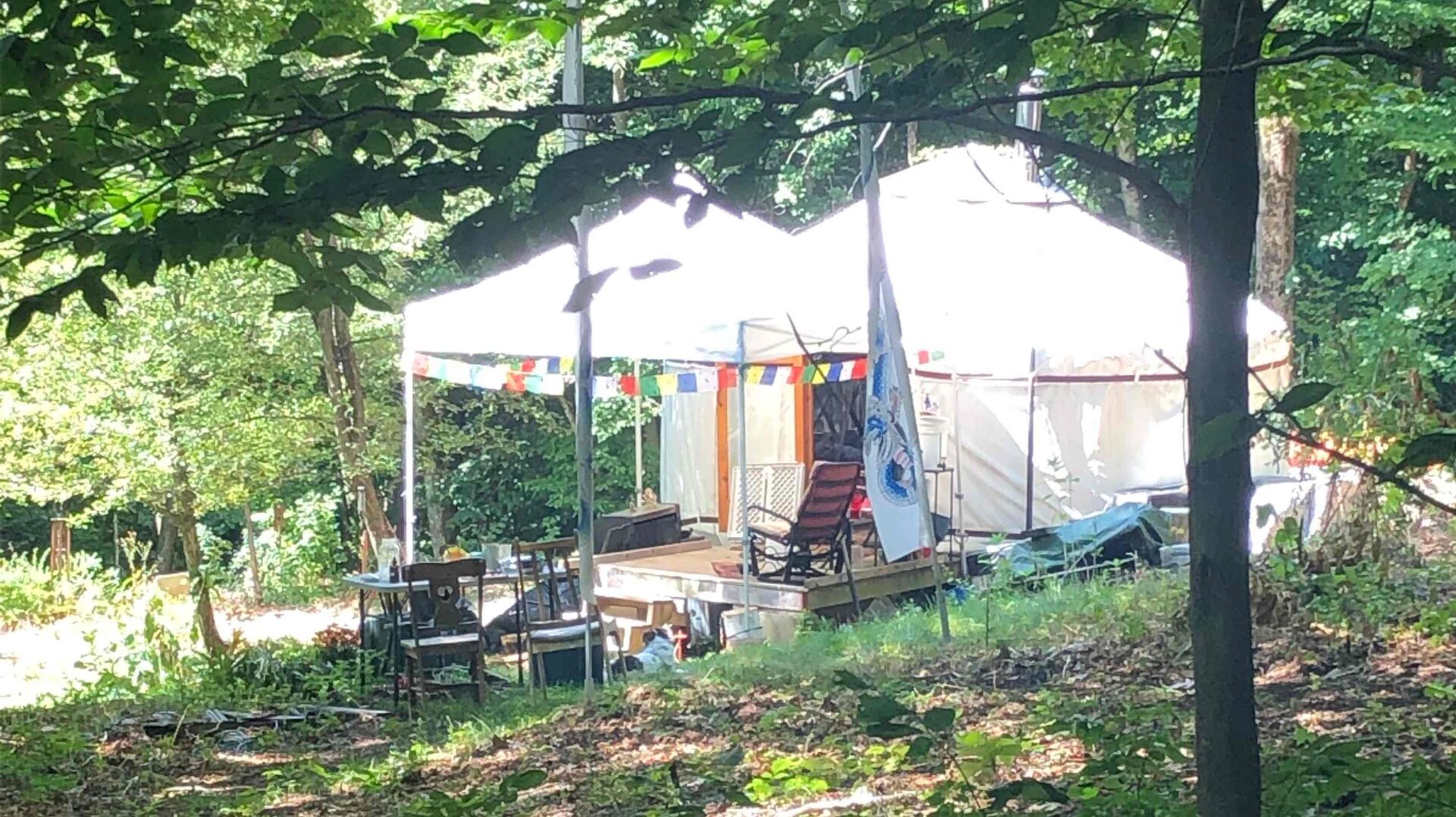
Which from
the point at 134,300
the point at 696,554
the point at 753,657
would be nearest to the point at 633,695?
the point at 753,657

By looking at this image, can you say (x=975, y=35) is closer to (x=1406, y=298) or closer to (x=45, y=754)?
Result: (x=45, y=754)

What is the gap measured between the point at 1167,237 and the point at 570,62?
1110cm

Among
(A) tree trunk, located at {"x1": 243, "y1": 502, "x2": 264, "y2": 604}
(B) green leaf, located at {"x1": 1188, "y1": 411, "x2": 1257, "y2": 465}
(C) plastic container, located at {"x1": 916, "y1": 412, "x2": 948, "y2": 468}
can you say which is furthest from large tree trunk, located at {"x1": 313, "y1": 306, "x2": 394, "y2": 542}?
(B) green leaf, located at {"x1": 1188, "y1": 411, "x2": 1257, "y2": 465}

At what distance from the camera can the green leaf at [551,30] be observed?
8.42ft

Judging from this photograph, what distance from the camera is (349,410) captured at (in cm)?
1302

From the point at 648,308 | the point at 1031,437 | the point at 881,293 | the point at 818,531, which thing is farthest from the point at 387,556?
the point at 1031,437

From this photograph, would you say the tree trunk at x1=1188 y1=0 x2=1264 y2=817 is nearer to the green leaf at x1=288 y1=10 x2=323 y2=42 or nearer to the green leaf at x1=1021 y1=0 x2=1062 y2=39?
the green leaf at x1=1021 y1=0 x2=1062 y2=39

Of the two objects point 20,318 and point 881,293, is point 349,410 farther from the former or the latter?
point 20,318

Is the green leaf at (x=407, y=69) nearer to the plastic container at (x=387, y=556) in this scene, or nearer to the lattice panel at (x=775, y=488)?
the plastic container at (x=387, y=556)

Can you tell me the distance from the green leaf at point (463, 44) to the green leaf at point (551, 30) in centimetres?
50

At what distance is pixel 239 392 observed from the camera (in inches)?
445

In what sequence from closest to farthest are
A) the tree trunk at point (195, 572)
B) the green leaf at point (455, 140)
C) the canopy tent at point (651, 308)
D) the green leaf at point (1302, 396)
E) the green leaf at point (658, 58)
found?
1. the green leaf at point (1302, 396)
2. the green leaf at point (455, 140)
3. the green leaf at point (658, 58)
4. the canopy tent at point (651, 308)
5. the tree trunk at point (195, 572)

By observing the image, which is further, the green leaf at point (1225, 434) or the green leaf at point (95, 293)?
the green leaf at point (95, 293)

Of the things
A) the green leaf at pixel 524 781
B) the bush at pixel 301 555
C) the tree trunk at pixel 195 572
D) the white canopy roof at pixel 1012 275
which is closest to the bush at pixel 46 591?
the tree trunk at pixel 195 572
